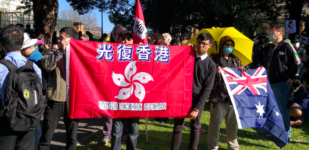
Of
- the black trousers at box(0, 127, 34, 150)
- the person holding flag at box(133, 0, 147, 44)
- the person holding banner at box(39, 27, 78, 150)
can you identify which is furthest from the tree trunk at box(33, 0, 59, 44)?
the black trousers at box(0, 127, 34, 150)

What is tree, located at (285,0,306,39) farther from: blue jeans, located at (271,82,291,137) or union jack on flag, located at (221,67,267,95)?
union jack on flag, located at (221,67,267,95)

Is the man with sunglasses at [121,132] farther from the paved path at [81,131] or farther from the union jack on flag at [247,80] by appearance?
the union jack on flag at [247,80]

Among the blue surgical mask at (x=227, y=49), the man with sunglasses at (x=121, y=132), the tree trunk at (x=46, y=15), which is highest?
the tree trunk at (x=46, y=15)

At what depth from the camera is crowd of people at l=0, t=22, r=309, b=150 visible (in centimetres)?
282

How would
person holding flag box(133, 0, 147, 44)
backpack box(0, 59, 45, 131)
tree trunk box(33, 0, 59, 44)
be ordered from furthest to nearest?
tree trunk box(33, 0, 59, 44), person holding flag box(133, 0, 147, 44), backpack box(0, 59, 45, 131)

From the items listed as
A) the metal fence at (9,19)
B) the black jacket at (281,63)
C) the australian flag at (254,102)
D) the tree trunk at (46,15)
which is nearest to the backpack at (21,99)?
the australian flag at (254,102)

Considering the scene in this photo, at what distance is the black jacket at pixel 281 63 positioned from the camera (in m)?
5.30

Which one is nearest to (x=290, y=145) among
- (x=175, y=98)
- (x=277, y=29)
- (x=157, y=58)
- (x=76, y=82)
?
(x=277, y=29)

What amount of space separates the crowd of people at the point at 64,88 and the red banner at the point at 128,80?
0.43ft

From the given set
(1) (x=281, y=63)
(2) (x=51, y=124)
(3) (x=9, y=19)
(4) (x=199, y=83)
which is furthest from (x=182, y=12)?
(3) (x=9, y=19)

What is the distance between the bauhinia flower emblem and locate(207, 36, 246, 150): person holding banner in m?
1.21

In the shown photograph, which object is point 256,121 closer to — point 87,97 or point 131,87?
point 131,87

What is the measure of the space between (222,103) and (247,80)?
604 millimetres

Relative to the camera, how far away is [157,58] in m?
4.32
